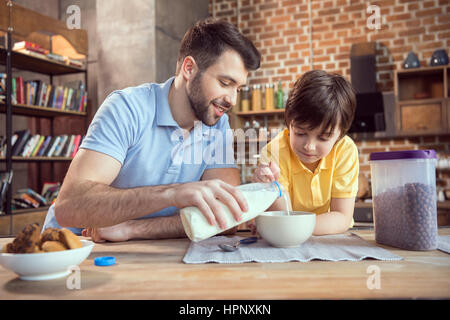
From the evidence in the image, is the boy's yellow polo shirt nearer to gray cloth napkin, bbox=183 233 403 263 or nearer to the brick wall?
gray cloth napkin, bbox=183 233 403 263

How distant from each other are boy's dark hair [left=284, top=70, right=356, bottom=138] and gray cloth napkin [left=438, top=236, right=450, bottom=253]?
17.2 inches

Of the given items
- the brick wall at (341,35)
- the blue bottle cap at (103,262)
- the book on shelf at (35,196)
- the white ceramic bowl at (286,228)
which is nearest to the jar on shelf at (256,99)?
the brick wall at (341,35)

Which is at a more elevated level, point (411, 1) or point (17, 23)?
point (411, 1)

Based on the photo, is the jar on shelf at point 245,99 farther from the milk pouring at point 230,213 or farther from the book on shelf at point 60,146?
the milk pouring at point 230,213

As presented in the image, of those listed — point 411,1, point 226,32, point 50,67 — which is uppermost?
point 411,1

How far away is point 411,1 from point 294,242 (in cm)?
369

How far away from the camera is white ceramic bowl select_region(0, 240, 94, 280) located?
63cm

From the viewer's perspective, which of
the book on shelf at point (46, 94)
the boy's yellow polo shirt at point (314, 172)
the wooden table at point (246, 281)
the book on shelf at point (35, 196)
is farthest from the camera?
the book on shelf at point (35, 196)

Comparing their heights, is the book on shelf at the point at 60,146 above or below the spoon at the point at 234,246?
above

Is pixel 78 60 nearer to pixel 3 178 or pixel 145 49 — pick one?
pixel 145 49

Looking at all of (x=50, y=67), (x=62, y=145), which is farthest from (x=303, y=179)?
(x=50, y=67)

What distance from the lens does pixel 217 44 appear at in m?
1.35

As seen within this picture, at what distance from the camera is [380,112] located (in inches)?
133

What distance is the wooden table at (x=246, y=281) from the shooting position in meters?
0.56
